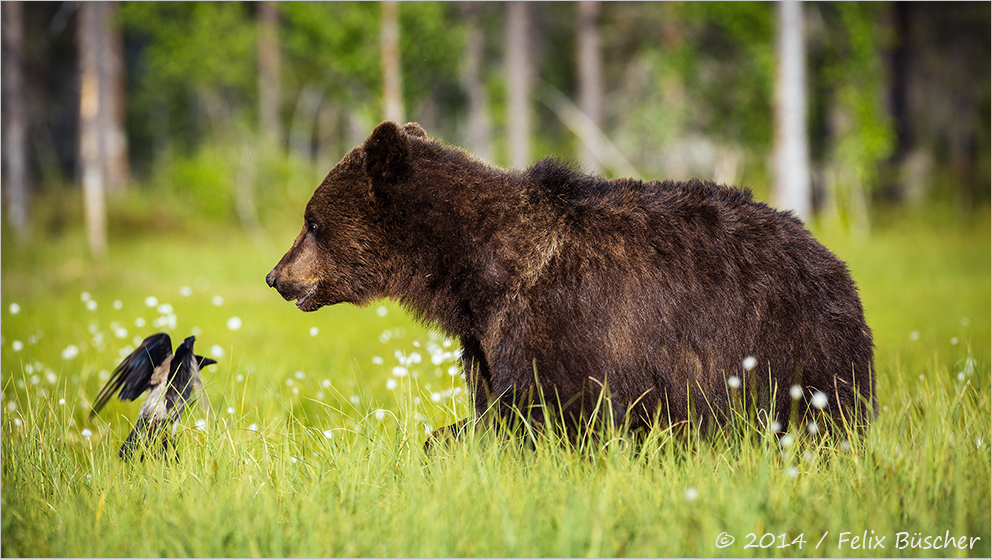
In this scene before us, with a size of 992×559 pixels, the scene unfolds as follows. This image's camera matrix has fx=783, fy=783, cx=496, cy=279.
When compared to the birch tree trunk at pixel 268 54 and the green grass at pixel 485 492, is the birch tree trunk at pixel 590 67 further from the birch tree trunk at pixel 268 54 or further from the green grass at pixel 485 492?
the green grass at pixel 485 492

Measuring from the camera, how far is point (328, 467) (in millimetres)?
3479

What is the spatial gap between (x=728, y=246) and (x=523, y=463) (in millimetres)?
1323

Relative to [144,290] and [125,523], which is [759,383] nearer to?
[125,523]

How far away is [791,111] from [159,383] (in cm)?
1301

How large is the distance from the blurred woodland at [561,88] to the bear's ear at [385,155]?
9.92 meters

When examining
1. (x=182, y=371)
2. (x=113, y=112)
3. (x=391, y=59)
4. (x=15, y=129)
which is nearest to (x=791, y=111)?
(x=391, y=59)

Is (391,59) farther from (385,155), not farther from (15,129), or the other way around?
(385,155)

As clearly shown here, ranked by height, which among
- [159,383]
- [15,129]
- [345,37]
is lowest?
[159,383]

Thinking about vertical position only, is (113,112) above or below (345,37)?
below

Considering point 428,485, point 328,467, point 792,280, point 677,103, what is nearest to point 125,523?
point 328,467

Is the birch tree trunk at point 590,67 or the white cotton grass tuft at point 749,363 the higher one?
the birch tree trunk at point 590,67

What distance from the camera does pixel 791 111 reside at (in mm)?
14266

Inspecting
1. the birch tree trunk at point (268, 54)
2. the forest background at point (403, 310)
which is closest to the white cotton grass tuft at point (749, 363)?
the forest background at point (403, 310)

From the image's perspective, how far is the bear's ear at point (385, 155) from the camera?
12.1 ft
